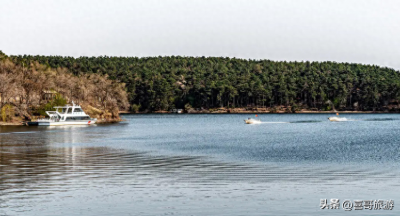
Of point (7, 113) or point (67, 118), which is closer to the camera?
point (7, 113)

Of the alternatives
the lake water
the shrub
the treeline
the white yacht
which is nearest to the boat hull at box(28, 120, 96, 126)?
the white yacht

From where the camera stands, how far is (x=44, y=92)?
12875 centimetres

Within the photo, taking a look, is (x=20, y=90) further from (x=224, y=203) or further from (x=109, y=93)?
(x=224, y=203)

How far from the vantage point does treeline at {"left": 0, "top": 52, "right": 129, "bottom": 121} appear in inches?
4457

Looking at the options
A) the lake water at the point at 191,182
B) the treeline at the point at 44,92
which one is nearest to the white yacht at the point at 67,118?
the treeline at the point at 44,92

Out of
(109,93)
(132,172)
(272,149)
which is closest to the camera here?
(132,172)

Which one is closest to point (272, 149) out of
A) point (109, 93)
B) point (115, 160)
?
point (115, 160)

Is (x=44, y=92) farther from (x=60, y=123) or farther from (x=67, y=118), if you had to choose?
(x=60, y=123)

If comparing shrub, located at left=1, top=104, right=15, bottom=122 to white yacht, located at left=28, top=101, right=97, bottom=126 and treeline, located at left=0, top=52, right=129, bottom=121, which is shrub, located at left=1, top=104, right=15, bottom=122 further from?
white yacht, located at left=28, top=101, right=97, bottom=126

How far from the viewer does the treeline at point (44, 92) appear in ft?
371

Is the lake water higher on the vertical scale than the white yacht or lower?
lower

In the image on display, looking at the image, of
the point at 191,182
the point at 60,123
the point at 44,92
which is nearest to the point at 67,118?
the point at 60,123

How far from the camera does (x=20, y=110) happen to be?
117 metres

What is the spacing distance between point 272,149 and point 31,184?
32276mm
